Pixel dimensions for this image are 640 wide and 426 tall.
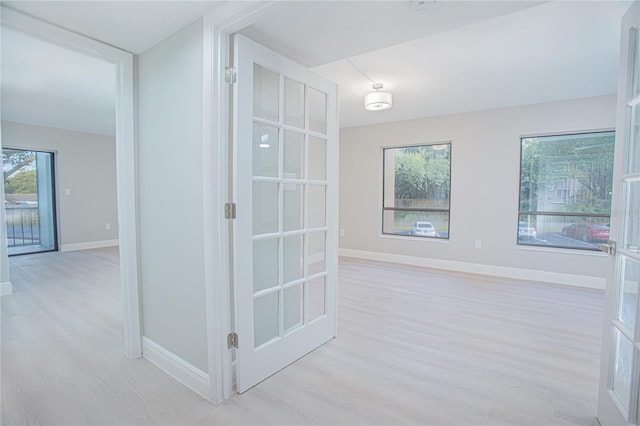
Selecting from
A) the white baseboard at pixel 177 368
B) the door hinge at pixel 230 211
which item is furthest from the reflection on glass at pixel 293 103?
the white baseboard at pixel 177 368

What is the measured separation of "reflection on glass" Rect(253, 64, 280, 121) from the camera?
1884 mm

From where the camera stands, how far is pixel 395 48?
8.74 feet

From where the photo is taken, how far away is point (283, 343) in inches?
82.4

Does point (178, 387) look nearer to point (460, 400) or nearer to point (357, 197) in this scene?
point (460, 400)

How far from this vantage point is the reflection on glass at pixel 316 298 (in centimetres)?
230

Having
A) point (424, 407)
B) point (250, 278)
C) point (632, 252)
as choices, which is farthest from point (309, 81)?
point (424, 407)

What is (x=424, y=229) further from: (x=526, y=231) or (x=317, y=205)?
(x=317, y=205)

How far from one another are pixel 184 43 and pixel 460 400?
2624 millimetres

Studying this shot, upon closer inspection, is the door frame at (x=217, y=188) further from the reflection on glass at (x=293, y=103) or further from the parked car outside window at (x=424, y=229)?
the parked car outside window at (x=424, y=229)

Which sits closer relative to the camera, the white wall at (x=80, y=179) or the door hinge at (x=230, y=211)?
the door hinge at (x=230, y=211)

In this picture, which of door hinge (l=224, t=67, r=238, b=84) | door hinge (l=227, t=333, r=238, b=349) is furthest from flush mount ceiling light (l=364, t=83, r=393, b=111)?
door hinge (l=227, t=333, r=238, b=349)

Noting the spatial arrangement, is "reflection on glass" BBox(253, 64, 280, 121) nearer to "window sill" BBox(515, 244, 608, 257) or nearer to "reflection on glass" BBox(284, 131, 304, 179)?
"reflection on glass" BBox(284, 131, 304, 179)

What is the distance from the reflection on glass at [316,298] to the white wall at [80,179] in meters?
6.27

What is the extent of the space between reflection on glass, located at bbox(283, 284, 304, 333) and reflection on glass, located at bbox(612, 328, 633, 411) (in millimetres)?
1700
